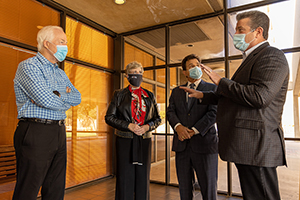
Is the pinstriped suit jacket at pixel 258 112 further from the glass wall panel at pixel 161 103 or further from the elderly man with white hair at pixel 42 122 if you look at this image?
the glass wall panel at pixel 161 103

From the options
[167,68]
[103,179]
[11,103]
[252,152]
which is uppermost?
[167,68]

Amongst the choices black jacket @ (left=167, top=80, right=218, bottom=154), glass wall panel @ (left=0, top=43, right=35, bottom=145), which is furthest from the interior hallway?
black jacket @ (left=167, top=80, right=218, bottom=154)

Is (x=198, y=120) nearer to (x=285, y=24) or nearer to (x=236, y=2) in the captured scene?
(x=285, y=24)

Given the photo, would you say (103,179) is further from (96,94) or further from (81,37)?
(81,37)

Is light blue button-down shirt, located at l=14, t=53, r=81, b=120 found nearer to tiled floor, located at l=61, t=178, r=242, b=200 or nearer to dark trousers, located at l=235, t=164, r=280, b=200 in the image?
dark trousers, located at l=235, t=164, r=280, b=200

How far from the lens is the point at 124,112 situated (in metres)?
2.43

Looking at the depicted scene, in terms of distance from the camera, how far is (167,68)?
418cm

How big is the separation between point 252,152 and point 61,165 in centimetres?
145

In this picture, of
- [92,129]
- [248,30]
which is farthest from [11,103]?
[248,30]

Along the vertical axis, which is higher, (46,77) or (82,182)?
(46,77)

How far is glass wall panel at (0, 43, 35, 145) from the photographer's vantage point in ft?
9.30

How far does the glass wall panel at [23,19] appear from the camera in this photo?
2898 mm

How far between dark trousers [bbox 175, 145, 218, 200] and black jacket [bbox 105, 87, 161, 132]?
0.47 m

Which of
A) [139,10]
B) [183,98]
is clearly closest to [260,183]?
[183,98]
